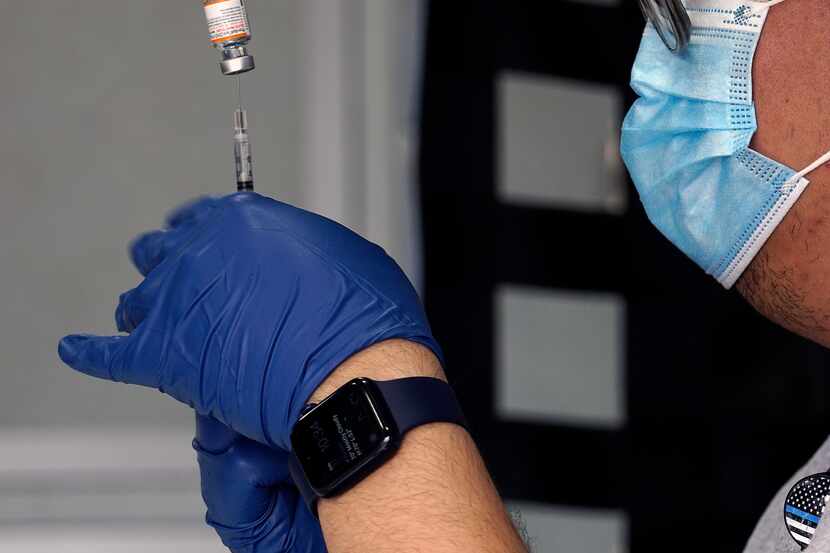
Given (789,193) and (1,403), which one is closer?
(789,193)

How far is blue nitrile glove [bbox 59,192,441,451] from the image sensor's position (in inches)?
36.2

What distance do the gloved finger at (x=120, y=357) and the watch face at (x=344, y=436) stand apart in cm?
17

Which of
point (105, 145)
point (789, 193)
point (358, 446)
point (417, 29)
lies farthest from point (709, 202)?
point (105, 145)

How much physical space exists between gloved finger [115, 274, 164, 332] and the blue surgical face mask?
20.0 inches

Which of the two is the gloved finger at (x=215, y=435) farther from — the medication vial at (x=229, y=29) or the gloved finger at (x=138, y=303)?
the medication vial at (x=229, y=29)

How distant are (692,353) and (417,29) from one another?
0.84 metres

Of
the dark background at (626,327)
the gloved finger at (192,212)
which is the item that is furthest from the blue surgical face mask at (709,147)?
the dark background at (626,327)

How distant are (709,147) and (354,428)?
1.47 ft

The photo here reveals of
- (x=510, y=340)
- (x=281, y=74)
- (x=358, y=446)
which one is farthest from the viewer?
(x=510, y=340)

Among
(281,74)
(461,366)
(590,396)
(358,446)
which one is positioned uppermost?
(281,74)

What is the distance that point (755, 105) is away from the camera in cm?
98

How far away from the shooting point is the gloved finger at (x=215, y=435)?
3.43 feet

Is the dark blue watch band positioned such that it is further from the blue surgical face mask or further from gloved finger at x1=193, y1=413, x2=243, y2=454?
the blue surgical face mask

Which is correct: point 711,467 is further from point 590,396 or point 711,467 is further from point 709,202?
point 709,202
